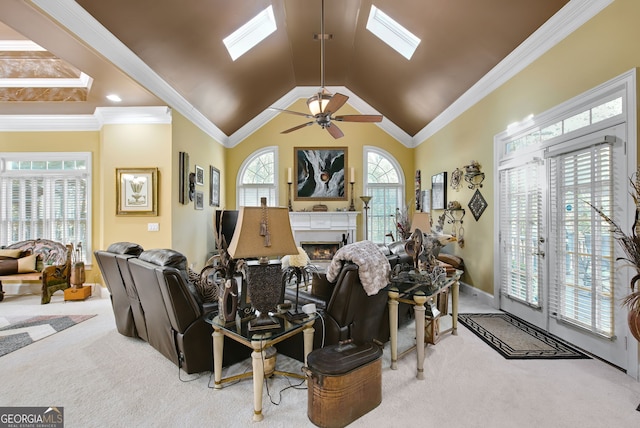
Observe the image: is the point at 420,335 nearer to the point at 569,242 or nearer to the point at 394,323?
the point at 394,323

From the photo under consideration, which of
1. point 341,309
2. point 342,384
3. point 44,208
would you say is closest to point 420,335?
point 341,309

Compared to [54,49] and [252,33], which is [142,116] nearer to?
[54,49]

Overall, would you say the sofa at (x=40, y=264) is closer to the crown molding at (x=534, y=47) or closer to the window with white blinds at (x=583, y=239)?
the window with white blinds at (x=583, y=239)

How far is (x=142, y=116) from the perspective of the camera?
14.4 ft

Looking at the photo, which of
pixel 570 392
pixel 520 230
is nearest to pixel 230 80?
pixel 520 230

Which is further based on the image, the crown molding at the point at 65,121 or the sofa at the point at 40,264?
the crown molding at the point at 65,121

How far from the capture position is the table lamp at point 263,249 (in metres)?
1.75

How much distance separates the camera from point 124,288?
9.23ft

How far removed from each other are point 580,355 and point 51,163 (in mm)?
7649

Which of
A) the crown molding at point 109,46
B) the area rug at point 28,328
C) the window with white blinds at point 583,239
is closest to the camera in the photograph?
the window with white blinds at point 583,239

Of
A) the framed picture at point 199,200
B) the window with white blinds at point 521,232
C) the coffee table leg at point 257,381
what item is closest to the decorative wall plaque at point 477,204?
the window with white blinds at point 521,232

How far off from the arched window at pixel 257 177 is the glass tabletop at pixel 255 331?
17.0ft

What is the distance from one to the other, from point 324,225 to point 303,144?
204 centimetres

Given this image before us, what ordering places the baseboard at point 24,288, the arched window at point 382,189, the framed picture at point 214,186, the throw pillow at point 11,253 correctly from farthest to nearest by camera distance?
the arched window at point 382,189, the framed picture at point 214,186, the baseboard at point 24,288, the throw pillow at point 11,253
